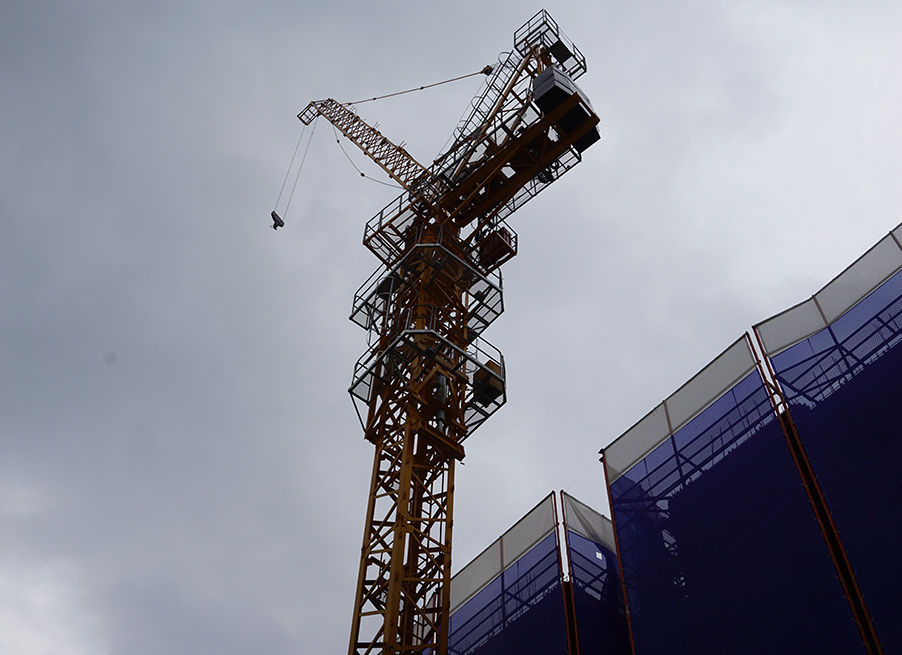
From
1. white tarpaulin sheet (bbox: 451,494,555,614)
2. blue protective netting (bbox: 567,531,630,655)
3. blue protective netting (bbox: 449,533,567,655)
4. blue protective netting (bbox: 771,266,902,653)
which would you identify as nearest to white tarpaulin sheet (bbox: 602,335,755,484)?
blue protective netting (bbox: 771,266,902,653)

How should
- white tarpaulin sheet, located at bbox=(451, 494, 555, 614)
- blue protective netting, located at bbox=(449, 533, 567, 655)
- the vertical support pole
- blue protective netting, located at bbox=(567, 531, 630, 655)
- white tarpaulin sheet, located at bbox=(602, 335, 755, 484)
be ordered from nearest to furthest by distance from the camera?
the vertical support pole
white tarpaulin sheet, located at bbox=(602, 335, 755, 484)
blue protective netting, located at bbox=(567, 531, 630, 655)
blue protective netting, located at bbox=(449, 533, 567, 655)
white tarpaulin sheet, located at bbox=(451, 494, 555, 614)

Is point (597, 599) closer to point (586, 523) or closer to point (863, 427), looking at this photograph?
point (586, 523)

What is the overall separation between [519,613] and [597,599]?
2.27 m

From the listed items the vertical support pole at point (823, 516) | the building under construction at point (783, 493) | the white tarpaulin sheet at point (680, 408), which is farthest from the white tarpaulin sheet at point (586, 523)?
the vertical support pole at point (823, 516)

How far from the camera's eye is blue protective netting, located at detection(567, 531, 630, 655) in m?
20.2

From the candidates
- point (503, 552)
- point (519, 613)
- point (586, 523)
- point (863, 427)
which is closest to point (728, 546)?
point (863, 427)

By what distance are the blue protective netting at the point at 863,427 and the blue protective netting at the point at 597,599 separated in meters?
7.27

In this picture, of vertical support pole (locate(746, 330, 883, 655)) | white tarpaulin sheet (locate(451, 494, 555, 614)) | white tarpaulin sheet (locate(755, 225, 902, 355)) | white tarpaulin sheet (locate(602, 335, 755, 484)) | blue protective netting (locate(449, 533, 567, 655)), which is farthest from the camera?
white tarpaulin sheet (locate(451, 494, 555, 614))

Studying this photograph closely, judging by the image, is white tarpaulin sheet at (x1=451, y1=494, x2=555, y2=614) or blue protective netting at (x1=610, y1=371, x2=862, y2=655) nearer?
blue protective netting at (x1=610, y1=371, x2=862, y2=655)

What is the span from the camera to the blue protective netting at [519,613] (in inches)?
820

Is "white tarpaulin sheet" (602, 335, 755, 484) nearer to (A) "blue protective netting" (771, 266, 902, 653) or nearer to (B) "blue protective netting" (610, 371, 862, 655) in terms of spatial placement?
(B) "blue protective netting" (610, 371, 862, 655)

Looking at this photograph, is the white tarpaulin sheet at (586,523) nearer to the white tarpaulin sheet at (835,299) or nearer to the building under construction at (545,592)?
the building under construction at (545,592)

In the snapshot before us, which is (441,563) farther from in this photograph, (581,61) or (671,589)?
(581,61)

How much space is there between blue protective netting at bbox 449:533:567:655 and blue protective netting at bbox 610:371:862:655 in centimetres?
298
